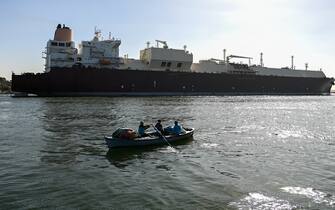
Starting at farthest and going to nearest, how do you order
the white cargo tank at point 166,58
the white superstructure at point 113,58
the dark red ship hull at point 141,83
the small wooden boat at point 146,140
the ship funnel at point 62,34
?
the white cargo tank at point 166,58 → the ship funnel at point 62,34 → the white superstructure at point 113,58 → the dark red ship hull at point 141,83 → the small wooden boat at point 146,140

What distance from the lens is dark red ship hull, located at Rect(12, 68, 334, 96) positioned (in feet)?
231

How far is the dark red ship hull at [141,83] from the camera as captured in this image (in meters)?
70.4

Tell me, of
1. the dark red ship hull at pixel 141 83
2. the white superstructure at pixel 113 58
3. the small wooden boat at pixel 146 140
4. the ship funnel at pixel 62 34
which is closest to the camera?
the small wooden boat at pixel 146 140

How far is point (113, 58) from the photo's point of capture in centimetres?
7888

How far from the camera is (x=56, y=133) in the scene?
2669cm

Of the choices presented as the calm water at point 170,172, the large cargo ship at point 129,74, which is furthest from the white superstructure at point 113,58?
the calm water at point 170,172

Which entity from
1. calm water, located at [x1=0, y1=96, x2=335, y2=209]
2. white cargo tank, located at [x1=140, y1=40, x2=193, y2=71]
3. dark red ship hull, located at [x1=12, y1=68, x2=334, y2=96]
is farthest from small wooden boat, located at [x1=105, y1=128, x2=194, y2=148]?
white cargo tank, located at [x1=140, y1=40, x2=193, y2=71]

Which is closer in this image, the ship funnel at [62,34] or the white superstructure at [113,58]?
the white superstructure at [113,58]

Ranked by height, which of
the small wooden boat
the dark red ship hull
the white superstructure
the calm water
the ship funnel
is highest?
the ship funnel

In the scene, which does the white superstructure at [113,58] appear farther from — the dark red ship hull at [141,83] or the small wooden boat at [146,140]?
the small wooden boat at [146,140]

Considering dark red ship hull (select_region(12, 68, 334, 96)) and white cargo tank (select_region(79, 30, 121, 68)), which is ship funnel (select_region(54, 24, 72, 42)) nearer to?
white cargo tank (select_region(79, 30, 121, 68))

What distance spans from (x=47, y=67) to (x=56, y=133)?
5373 centimetres

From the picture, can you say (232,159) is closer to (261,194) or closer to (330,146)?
(261,194)

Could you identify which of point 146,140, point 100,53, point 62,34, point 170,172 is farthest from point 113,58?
point 170,172
